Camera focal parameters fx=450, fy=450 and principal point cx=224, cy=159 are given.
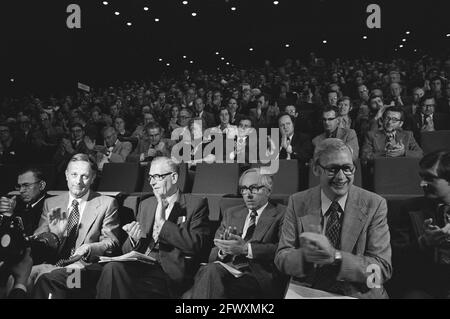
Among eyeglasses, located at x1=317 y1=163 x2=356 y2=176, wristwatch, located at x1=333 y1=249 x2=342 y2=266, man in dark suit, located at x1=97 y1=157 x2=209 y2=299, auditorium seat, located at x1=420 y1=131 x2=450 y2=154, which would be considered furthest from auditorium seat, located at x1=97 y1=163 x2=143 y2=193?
auditorium seat, located at x1=420 y1=131 x2=450 y2=154

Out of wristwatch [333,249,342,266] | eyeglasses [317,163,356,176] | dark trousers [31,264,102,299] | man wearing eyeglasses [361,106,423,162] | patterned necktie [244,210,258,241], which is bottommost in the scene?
dark trousers [31,264,102,299]

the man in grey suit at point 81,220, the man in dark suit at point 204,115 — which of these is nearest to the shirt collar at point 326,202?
the man in grey suit at point 81,220

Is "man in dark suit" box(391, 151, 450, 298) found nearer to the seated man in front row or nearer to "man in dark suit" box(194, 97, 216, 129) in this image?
the seated man in front row

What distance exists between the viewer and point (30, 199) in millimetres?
2299

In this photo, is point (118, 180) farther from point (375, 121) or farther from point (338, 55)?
point (338, 55)

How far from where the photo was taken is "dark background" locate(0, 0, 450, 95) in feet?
12.7

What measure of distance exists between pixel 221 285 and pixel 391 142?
1523 mm

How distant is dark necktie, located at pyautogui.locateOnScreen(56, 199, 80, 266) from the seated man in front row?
26.1 inches

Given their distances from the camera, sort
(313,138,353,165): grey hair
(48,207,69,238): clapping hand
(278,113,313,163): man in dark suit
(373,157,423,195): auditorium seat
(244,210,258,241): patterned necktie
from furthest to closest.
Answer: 1. (278,113,313,163): man in dark suit
2. (373,157,423,195): auditorium seat
3. (48,207,69,238): clapping hand
4. (244,210,258,241): patterned necktie
5. (313,138,353,165): grey hair

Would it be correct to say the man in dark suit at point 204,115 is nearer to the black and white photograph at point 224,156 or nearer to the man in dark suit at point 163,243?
the black and white photograph at point 224,156
